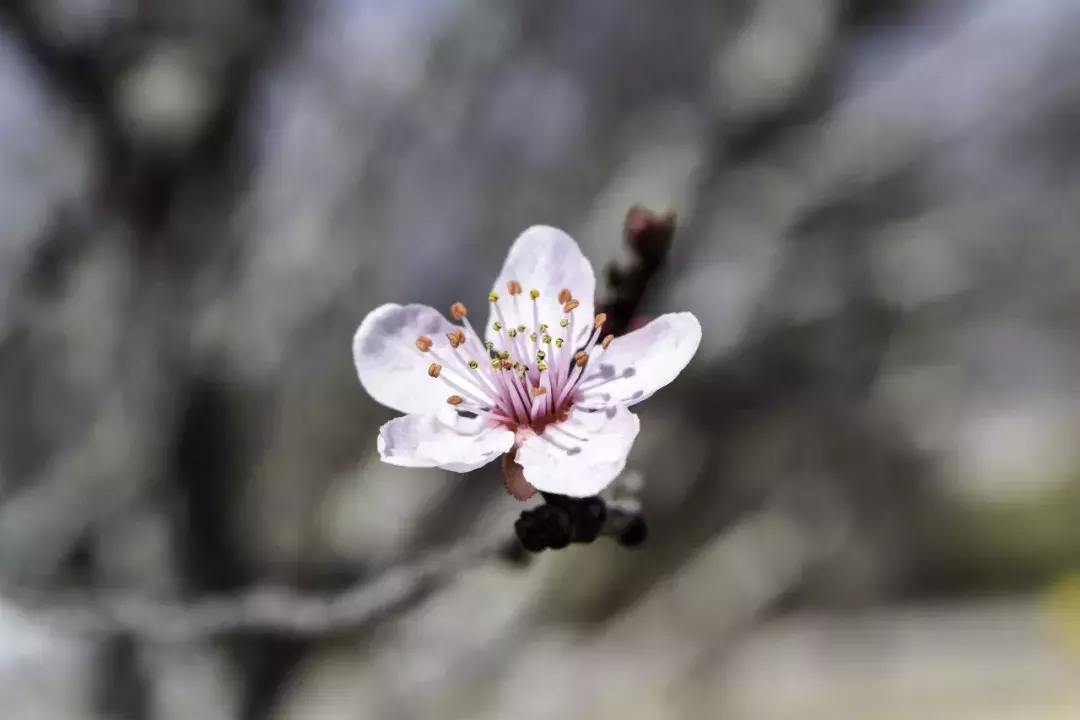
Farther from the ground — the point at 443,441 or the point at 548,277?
the point at 548,277

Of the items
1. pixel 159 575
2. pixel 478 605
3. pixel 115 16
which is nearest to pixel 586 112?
pixel 115 16

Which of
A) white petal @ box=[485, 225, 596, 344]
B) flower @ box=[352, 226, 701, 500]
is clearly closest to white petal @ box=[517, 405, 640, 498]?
flower @ box=[352, 226, 701, 500]

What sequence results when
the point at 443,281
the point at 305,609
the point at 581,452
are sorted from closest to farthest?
the point at 581,452 < the point at 305,609 < the point at 443,281

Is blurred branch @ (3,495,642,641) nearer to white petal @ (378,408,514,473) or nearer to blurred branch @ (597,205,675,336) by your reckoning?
white petal @ (378,408,514,473)

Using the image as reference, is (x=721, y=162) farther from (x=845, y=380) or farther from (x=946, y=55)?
(x=845, y=380)

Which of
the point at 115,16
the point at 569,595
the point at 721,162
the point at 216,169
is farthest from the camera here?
the point at 569,595

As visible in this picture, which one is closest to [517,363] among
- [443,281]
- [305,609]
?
[305,609]

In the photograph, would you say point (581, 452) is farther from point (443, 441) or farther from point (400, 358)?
point (400, 358)
